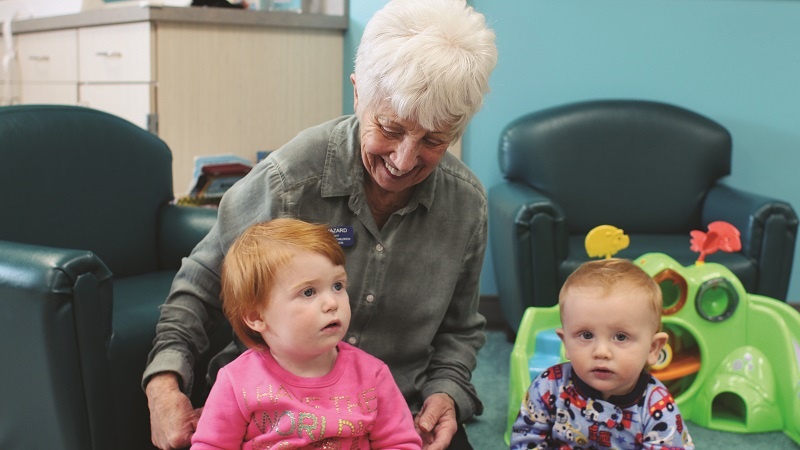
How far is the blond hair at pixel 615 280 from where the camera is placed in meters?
1.55

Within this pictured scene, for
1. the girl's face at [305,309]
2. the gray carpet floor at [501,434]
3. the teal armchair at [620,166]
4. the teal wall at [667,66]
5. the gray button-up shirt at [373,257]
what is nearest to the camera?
the girl's face at [305,309]

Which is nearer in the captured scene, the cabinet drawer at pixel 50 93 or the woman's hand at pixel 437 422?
the woman's hand at pixel 437 422

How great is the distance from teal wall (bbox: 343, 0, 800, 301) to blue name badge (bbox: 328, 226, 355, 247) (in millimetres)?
2016

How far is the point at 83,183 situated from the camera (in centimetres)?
222

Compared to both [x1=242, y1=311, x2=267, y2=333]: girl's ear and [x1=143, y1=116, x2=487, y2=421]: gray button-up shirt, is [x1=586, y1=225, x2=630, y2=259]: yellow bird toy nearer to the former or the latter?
[x1=143, y1=116, x2=487, y2=421]: gray button-up shirt

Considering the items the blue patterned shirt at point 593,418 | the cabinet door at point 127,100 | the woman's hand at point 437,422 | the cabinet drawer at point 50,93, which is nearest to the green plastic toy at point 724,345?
the blue patterned shirt at point 593,418

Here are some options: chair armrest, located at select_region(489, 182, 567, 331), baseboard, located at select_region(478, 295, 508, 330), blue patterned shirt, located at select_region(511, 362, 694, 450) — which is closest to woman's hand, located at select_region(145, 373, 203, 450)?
blue patterned shirt, located at select_region(511, 362, 694, 450)

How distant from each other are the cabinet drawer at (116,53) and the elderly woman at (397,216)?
5.87ft

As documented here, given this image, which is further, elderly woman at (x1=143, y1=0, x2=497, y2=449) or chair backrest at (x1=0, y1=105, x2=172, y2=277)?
chair backrest at (x1=0, y1=105, x2=172, y2=277)

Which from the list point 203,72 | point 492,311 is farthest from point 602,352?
point 203,72

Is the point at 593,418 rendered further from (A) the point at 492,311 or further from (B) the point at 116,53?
(B) the point at 116,53

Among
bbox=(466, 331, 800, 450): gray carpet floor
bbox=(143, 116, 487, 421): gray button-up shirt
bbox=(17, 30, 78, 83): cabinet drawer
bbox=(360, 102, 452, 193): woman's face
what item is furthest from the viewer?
bbox=(17, 30, 78, 83): cabinet drawer

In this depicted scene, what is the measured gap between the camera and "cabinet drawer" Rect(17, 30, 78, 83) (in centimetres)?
363

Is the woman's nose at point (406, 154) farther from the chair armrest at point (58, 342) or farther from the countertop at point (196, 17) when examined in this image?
the countertop at point (196, 17)
